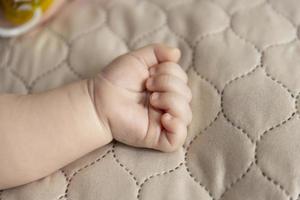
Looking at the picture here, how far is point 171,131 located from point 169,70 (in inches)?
3.1

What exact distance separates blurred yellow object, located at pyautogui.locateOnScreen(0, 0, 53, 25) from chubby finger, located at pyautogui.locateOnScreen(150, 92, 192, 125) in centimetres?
27

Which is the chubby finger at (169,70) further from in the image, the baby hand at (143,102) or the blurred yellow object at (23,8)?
the blurred yellow object at (23,8)

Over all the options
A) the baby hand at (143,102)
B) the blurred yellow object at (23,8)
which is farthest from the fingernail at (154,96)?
the blurred yellow object at (23,8)

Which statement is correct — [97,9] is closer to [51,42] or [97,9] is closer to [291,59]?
[51,42]

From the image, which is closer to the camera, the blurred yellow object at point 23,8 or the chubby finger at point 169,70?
the chubby finger at point 169,70

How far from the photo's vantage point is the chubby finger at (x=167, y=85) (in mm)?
540

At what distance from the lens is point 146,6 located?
2.27 ft

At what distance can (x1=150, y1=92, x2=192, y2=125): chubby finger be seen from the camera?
0.53 m

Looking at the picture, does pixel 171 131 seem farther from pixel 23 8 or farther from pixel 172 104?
pixel 23 8

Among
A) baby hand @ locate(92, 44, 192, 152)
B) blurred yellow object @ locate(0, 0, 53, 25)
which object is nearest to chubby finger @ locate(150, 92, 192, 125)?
baby hand @ locate(92, 44, 192, 152)

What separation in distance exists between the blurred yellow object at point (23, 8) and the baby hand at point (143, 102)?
21 cm

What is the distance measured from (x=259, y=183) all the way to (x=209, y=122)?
0.10m

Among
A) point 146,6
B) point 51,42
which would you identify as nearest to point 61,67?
point 51,42

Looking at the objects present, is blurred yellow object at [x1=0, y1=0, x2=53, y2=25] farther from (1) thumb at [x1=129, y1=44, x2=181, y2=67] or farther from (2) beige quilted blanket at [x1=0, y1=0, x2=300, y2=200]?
(1) thumb at [x1=129, y1=44, x2=181, y2=67]
